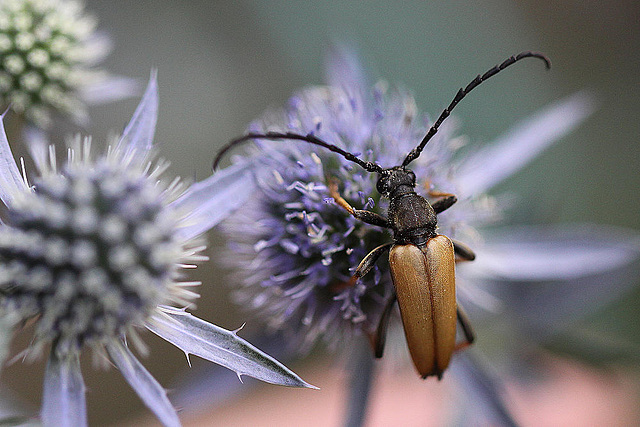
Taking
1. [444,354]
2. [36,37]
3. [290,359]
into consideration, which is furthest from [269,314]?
[36,37]

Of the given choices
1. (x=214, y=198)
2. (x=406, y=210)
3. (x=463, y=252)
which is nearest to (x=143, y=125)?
(x=214, y=198)

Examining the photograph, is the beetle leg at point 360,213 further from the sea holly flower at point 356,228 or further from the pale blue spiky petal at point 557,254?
the pale blue spiky petal at point 557,254

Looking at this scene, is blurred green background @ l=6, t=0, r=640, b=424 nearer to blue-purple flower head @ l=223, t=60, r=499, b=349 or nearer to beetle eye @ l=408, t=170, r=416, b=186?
blue-purple flower head @ l=223, t=60, r=499, b=349

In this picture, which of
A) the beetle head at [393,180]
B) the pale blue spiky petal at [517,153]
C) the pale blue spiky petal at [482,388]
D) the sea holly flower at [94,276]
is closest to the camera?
the sea holly flower at [94,276]

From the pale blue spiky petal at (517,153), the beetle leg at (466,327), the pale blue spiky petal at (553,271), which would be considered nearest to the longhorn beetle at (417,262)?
the beetle leg at (466,327)

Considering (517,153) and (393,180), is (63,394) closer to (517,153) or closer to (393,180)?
(393,180)

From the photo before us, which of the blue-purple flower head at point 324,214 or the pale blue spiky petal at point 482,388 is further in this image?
the pale blue spiky petal at point 482,388
